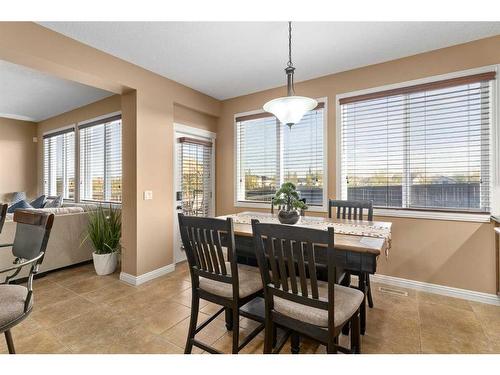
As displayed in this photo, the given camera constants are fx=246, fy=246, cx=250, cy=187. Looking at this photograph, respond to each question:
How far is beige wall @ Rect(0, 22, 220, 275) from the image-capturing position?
2.44m


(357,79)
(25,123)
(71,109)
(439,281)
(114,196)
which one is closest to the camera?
(439,281)

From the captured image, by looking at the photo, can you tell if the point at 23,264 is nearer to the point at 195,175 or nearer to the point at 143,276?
the point at 143,276

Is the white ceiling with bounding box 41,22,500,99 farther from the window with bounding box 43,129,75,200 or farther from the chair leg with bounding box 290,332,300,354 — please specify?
the window with bounding box 43,129,75,200

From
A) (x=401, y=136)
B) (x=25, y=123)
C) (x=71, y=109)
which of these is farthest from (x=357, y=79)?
(x=25, y=123)

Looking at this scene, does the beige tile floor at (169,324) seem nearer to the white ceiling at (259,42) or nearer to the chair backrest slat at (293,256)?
the chair backrest slat at (293,256)

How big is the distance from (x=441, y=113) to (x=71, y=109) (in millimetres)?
6142

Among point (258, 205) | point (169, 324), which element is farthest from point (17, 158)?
point (169, 324)

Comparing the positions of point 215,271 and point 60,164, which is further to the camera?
point 60,164

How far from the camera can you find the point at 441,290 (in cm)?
273

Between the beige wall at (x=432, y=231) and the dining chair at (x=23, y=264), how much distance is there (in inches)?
118

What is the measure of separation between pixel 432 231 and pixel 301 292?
2255 mm

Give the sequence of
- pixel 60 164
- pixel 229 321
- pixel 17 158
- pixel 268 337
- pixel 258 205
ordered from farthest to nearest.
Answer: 1. pixel 17 158
2. pixel 60 164
3. pixel 258 205
4. pixel 229 321
5. pixel 268 337
